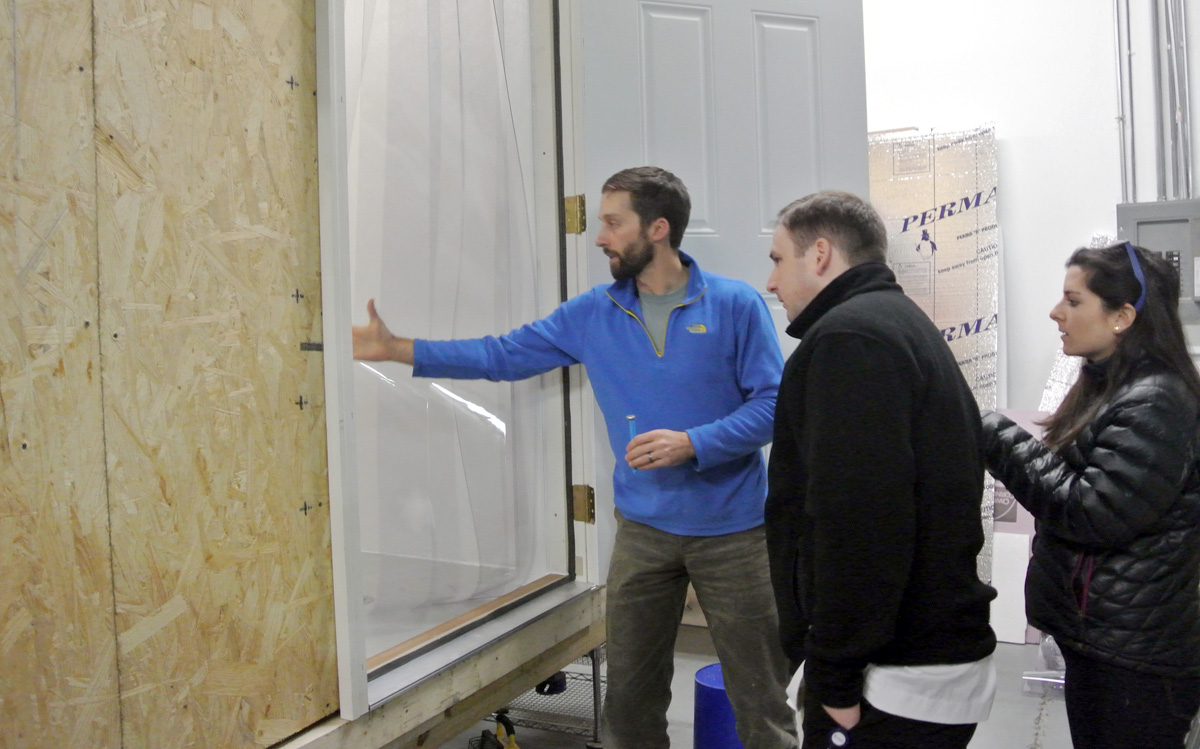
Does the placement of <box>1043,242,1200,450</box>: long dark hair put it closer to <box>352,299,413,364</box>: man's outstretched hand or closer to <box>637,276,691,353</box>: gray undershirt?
<box>637,276,691,353</box>: gray undershirt

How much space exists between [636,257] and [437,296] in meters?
0.45

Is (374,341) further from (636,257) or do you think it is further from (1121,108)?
(1121,108)

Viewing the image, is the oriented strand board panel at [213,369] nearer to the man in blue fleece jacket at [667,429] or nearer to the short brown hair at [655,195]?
the man in blue fleece jacket at [667,429]

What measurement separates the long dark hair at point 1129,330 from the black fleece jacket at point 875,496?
→ 613 millimetres

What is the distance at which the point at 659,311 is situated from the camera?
2043 millimetres

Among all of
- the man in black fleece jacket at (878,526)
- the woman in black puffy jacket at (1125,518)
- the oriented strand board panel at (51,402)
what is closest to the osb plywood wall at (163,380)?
the oriented strand board panel at (51,402)

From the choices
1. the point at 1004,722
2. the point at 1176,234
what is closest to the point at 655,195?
the point at 1004,722

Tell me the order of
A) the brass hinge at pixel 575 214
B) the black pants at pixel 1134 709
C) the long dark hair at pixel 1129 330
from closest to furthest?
the black pants at pixel 1134 709, the long dark hair at pixel 1129 330, the brass hinge at pixel 575 214

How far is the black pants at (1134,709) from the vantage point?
1595 millimetres

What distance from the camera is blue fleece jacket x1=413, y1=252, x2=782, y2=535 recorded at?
1.94 metres

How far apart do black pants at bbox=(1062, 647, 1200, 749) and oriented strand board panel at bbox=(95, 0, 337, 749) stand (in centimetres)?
135

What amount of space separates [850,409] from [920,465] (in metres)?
0.13

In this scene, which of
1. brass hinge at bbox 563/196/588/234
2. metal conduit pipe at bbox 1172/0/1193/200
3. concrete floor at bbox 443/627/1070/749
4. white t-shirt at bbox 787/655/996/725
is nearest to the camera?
white t-shirt at bbox 787/655/996/725

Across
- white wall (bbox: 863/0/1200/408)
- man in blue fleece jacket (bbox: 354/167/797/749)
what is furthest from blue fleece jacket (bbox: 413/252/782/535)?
white wall (bbox: 863/0/1200/408)
